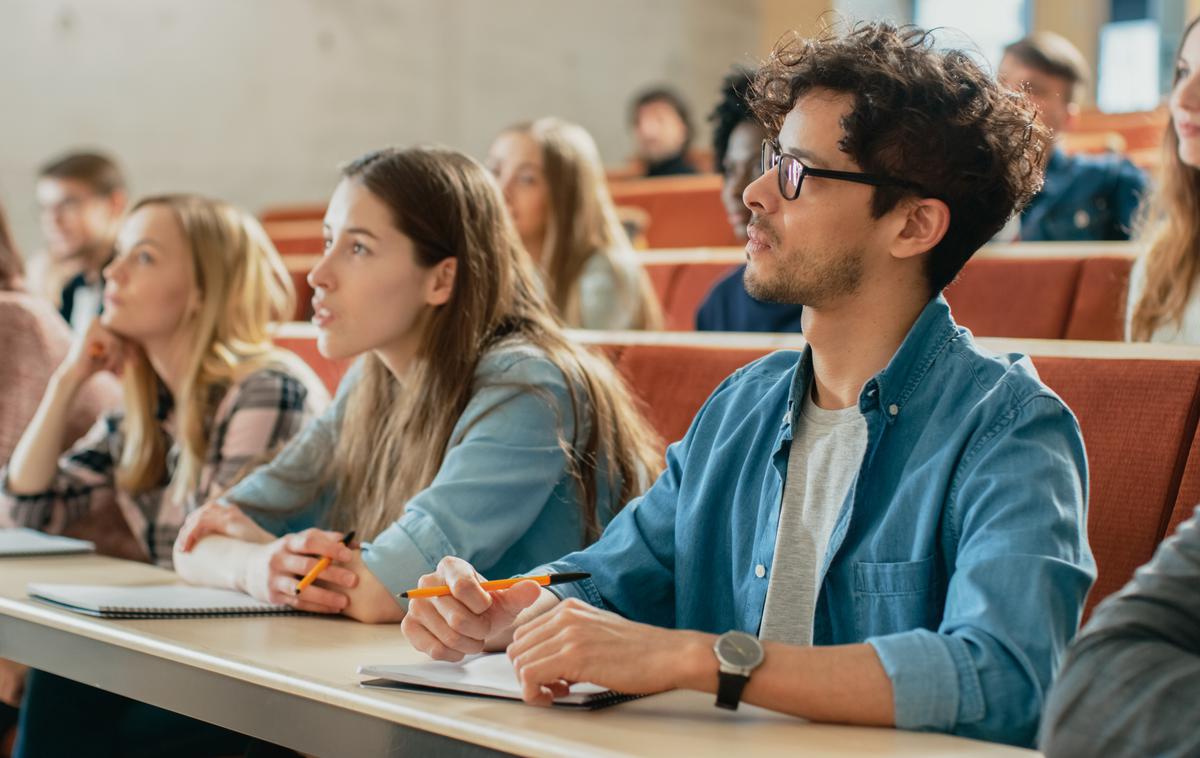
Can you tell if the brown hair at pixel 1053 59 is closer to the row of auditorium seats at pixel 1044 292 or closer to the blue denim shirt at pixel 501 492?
the row of auditorium seats at pixel 1044 292

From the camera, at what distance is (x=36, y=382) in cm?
293

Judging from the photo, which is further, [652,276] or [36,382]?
[652,276]

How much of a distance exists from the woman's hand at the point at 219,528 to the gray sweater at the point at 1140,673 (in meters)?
1.20

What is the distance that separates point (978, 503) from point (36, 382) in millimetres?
2248

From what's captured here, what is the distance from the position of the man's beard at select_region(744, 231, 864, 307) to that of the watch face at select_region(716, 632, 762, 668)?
361mm

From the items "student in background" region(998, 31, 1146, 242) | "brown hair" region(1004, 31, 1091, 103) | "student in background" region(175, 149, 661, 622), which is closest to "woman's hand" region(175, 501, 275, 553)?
"student in background" region(175, 149, 661, 622)

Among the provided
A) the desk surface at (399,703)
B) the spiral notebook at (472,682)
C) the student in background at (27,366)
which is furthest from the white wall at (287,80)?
the spiral notebook at (472,682)

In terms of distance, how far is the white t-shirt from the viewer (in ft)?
4.44

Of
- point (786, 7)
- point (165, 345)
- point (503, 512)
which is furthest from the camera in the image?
point (786, 7)

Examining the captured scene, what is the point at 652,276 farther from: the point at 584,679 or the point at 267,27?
the point at 267,27

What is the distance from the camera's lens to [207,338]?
243cm

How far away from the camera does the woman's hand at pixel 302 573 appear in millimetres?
1647

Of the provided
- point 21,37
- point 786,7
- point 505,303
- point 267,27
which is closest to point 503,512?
point 505,303

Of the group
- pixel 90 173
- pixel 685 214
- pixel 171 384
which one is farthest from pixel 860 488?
pixel 90 173
